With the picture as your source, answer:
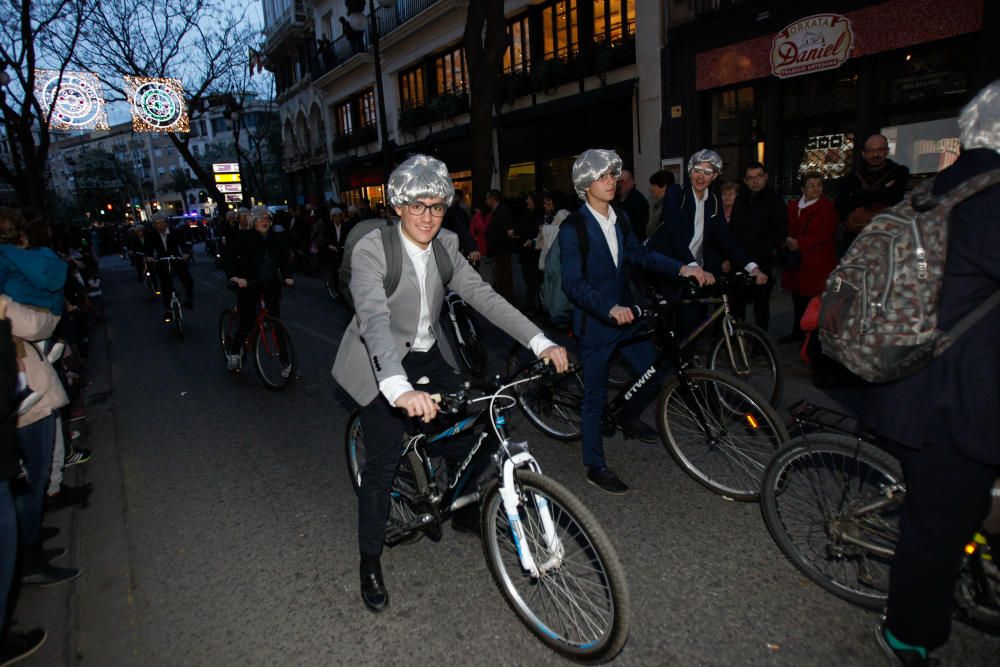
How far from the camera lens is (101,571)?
346 cm

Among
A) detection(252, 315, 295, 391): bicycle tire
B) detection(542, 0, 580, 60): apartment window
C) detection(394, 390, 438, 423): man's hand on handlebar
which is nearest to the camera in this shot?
detection(394, 390, 438, 423): man's hand on handlebar

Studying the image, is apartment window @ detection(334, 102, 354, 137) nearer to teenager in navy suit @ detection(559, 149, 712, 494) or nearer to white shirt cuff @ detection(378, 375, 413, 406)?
teenager in navy suit @ detection(559, 149, 712, 494)

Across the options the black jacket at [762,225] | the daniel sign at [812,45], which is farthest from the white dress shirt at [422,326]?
the daniel sign at [812,45]

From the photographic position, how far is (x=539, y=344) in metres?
2.65

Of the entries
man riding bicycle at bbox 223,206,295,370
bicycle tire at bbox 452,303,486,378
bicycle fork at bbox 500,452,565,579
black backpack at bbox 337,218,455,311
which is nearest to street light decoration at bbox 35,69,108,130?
man riding bicycle at bbox 223,206,295,370

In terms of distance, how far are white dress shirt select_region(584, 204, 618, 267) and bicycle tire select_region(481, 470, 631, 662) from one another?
71.9 inches

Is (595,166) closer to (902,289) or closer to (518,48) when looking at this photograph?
(902,289)

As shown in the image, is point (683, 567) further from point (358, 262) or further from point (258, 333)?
point (258, 333)

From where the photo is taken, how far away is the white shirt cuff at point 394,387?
233 cm

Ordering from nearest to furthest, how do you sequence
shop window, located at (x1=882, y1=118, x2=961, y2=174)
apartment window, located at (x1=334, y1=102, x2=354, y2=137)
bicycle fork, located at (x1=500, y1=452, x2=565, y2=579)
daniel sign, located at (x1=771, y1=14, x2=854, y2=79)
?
1. bicycle fork, located at (x1=500, y1=452, x2=565, y2=579)
2. shop window, located at (x1=882, y1=118, x2=961, y2=174)
3. daniel sign, located at (x1=771, y1=14, x2=854, y2=79)
4. apartment window, located at (x1=334, y1=102, x2=354, y2=137)

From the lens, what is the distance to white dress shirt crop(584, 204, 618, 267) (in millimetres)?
3725

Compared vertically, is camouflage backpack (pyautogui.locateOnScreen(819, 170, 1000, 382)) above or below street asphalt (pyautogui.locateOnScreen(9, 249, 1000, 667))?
above

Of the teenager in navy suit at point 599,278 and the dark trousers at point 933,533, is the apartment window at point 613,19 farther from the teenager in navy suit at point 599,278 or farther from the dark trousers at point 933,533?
the dark trousers at point 933,533

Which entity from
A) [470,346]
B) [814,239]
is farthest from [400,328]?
[814,239]
